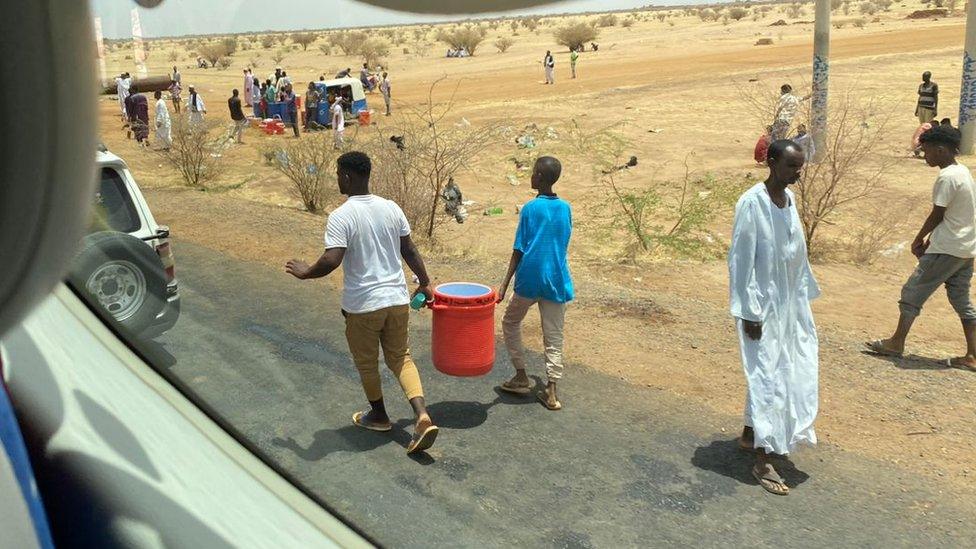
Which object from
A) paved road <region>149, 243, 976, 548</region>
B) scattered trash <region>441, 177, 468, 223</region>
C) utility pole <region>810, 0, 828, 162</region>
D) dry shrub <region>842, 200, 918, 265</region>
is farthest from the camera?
utility pole <region>810, 0, 828, 162</region>

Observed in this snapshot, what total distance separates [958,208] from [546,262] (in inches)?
Answer: 122

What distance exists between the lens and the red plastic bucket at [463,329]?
14.9 feet

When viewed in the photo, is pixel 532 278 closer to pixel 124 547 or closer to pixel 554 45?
pixel 124 547

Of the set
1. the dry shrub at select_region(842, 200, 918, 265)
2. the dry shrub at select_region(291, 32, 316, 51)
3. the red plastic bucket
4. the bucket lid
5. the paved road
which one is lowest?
the dry shrub at select_region(842, 200, 918, 265)

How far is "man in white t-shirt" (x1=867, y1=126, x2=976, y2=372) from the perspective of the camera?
5.80m

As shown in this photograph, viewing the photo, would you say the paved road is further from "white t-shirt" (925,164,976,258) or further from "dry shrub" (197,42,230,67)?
"white t-shirt" (925,164,976,258)

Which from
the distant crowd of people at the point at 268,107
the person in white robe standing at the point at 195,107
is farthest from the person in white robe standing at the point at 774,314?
the person in white robe standing at the point at 195,107

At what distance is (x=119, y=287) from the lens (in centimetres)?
247

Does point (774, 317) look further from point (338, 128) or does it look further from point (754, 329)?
point (338, 128)

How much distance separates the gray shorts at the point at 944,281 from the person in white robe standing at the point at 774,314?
7.94 feet

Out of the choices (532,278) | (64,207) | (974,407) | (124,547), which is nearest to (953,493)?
(974,407)

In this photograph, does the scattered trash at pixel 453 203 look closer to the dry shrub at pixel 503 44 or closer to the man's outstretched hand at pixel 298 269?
the man's outstretched hand at pixel 298 269

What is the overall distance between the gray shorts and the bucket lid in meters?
3.40

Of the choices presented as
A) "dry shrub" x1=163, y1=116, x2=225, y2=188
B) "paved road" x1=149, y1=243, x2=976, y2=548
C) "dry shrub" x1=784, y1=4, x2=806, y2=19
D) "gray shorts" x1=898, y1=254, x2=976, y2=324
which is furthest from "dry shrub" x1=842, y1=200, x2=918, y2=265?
"dry shrub" x1=784, y1=4, x2=806, y2=19
